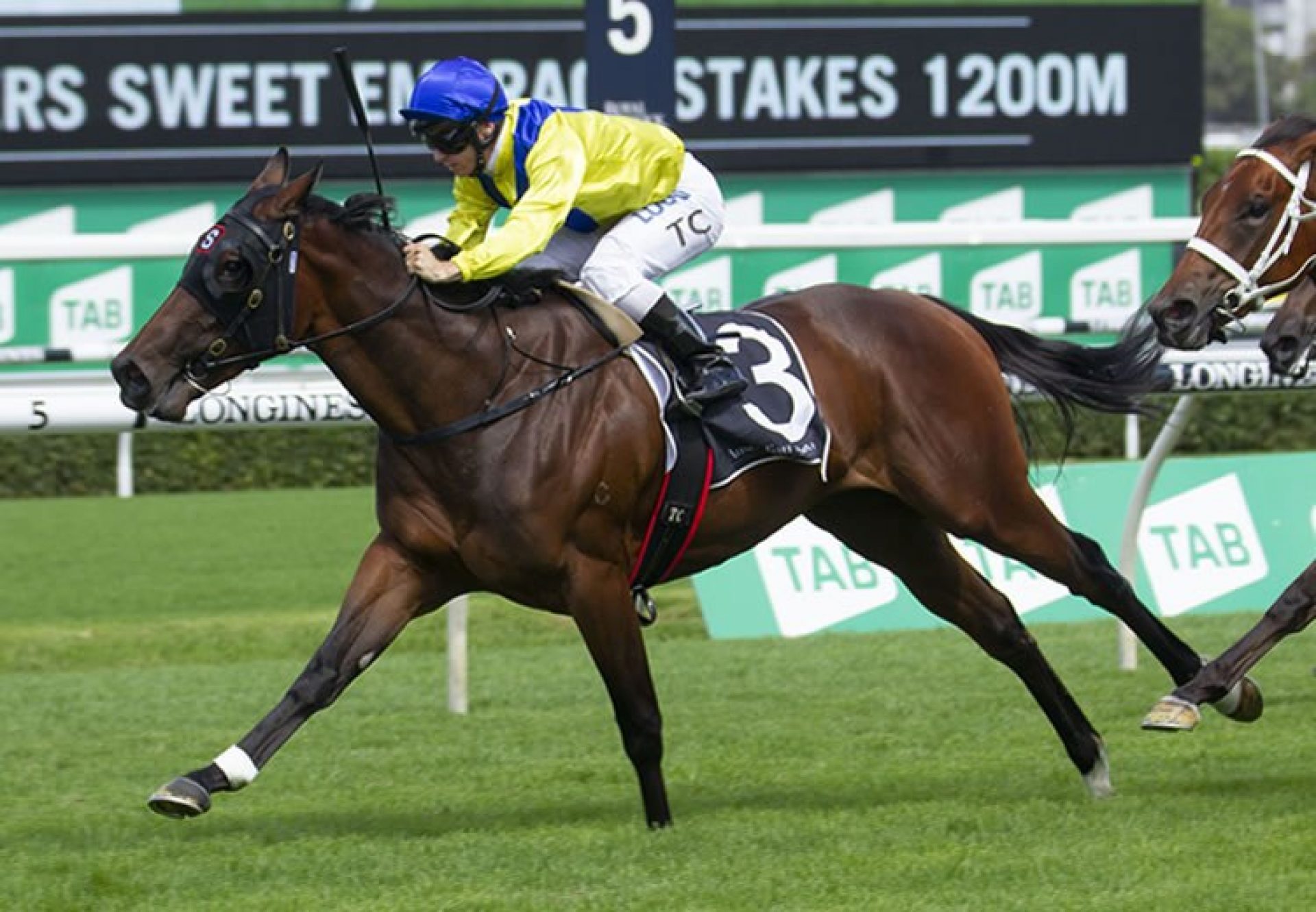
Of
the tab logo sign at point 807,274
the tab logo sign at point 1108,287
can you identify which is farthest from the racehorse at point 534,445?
the tab logo sign at point 1108,287

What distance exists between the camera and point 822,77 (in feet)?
41.2

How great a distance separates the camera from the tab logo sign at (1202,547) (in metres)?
8.16

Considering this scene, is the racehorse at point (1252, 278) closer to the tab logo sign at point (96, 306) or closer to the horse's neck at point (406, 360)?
the horse's neck at point (406, 360)

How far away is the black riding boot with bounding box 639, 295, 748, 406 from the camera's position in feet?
16.6

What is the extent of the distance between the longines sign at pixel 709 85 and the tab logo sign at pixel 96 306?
1904 mm

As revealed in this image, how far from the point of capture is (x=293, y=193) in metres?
4.72

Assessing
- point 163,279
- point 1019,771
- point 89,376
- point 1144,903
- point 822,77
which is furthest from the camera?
point 822,77

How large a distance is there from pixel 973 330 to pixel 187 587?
16.1 feet

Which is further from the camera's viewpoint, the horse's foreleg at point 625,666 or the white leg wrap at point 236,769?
the horse's foreleg at point 625,666

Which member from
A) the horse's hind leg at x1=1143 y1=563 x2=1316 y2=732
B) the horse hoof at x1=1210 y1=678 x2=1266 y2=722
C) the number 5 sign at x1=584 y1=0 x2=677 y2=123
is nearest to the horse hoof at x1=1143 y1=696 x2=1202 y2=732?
the horse's hind leg at x1=1143 y1=563 x2=1316 y2=732

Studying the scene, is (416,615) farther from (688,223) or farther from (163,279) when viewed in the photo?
(163,279)

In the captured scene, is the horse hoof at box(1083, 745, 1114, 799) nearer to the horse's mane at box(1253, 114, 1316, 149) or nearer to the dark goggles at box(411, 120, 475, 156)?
the horse's mane at box(1253, 114, 1316, 149)

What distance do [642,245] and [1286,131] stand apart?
1438mm

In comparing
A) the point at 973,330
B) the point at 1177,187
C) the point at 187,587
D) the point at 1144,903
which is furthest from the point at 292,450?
the point at 1144,903
